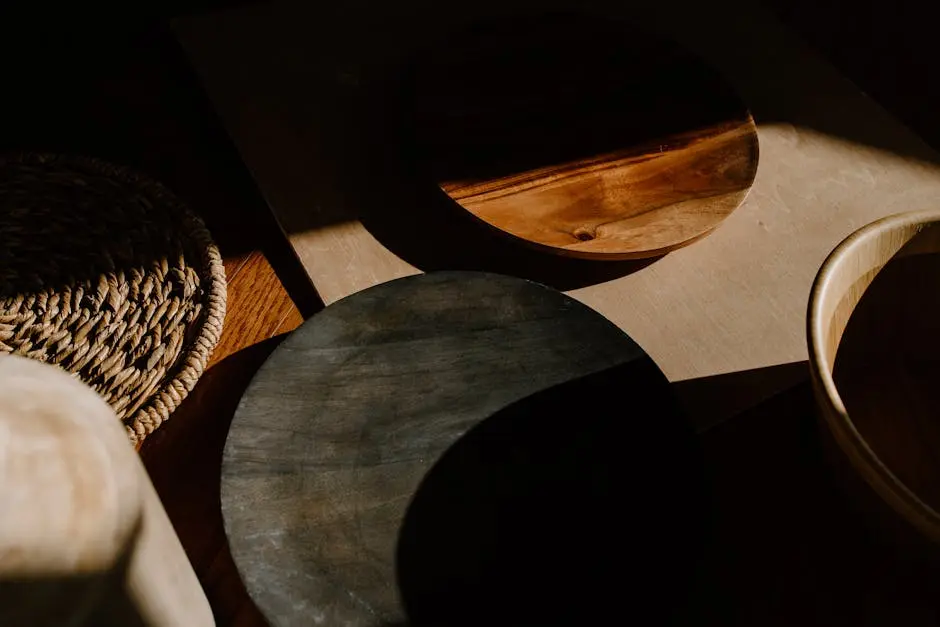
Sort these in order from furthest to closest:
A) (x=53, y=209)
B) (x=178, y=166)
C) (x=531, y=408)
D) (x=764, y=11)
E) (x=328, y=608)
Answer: (x=764, y=11)
(x=178, y=166)
(x=53, y=209)
(x=531, y=408)
(x=328, y=608)

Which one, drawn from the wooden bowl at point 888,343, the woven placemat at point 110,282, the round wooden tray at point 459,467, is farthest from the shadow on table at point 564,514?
the woven placemat at point 110,282

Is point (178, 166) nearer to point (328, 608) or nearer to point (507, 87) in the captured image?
point (507, 87)

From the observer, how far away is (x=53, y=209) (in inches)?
28.2

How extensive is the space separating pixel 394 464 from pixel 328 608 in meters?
0.11

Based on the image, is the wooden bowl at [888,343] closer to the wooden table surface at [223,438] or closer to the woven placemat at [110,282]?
the wooden table surface at [223,438]

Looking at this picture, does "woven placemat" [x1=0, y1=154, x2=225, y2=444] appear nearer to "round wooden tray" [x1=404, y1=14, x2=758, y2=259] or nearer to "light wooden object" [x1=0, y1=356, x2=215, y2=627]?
"round wooden tray" [x1=404, y1=14, x2=758, y2=259]

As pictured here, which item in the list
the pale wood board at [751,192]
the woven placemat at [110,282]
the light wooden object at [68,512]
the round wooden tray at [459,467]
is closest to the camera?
the light wooden object at [68,512]

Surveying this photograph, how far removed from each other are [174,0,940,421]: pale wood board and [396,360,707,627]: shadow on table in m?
0.13

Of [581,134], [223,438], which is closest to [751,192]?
[581,134]

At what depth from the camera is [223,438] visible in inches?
25.2

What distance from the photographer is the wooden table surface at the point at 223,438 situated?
59 centimetres

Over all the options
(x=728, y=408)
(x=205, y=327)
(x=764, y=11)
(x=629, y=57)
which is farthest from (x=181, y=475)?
(x=764, y=11)

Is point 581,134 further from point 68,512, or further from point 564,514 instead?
point 68,512

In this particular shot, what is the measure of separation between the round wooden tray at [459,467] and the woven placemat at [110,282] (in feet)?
0.33
